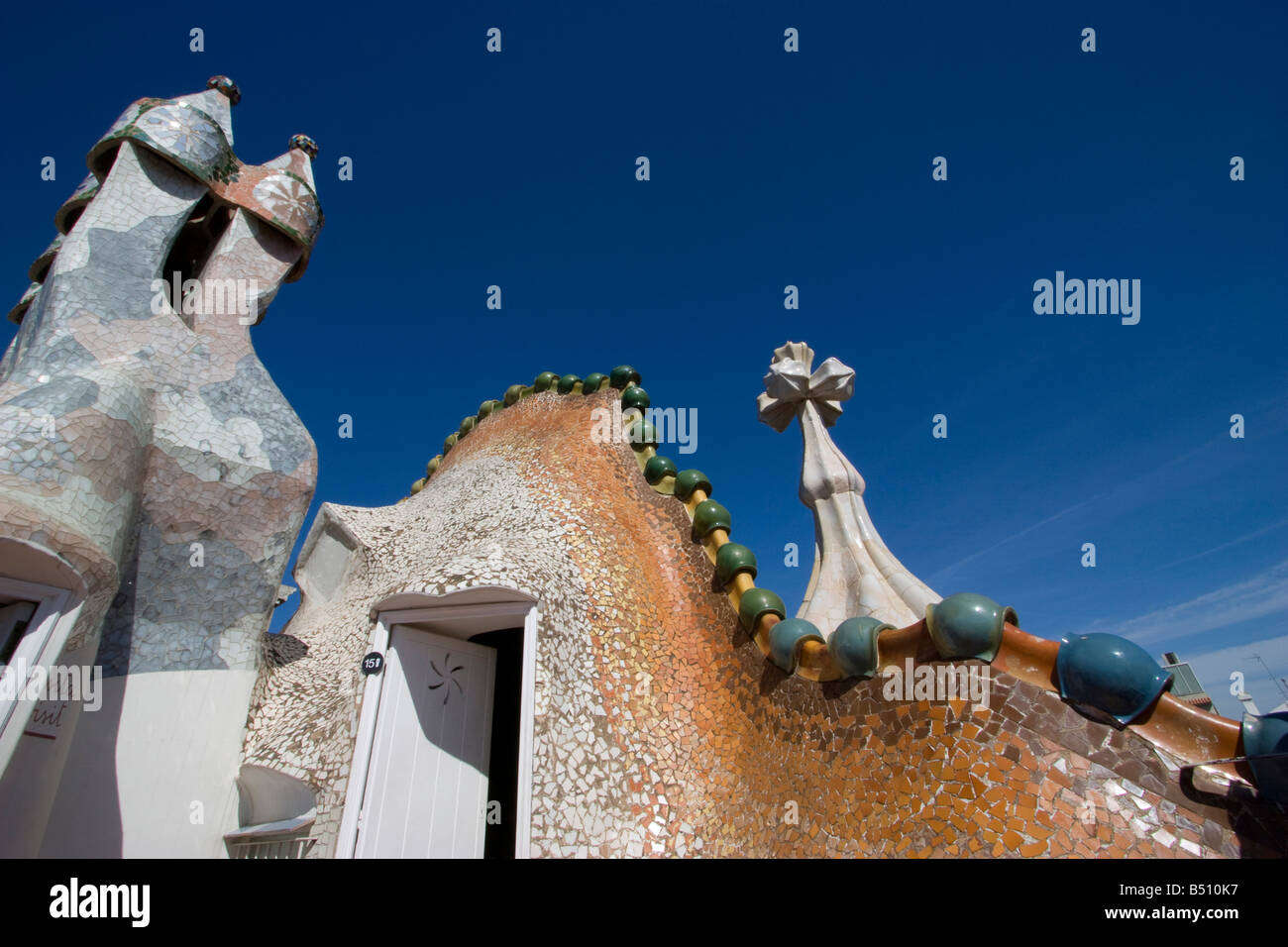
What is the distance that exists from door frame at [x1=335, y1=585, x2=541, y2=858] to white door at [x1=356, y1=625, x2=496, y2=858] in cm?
5

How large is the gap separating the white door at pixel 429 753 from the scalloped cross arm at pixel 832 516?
114 inches

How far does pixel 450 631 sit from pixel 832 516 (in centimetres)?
360

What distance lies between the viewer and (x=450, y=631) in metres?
4.83

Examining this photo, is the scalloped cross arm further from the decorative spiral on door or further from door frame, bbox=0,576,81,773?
door frame, bbox=0,576,81,773

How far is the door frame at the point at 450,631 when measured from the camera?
12.8 feet

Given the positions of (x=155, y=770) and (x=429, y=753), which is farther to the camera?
(x=429, y=753)

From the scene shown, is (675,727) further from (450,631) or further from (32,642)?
(32,642)

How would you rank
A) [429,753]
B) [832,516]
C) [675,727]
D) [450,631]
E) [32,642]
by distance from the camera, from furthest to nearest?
1. [832,516]
2. [450,631]
3. [675,727]
4. [429,753]
5. [32,642]

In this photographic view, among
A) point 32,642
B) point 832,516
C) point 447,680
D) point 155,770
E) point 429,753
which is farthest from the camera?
point 832,516

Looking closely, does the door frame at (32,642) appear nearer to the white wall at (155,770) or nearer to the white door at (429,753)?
the white wall at (155,770)

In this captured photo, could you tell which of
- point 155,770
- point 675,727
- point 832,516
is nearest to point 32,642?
point 155,770

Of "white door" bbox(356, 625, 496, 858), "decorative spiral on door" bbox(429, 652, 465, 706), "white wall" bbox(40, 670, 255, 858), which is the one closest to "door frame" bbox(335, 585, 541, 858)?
"white door" bbox(356, 625, 496, 858)

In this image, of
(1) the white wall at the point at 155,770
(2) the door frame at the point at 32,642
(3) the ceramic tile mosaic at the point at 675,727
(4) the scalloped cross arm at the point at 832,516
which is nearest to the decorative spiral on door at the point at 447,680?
(3) the ceramic tile mosaic at the point at 675,727
